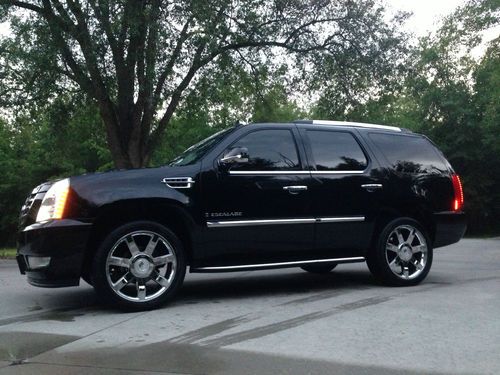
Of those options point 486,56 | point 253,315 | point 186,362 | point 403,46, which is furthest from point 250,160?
point 486,56

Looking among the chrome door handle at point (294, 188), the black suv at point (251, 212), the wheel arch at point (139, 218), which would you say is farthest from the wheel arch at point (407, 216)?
the wheel arch at point (139, 218)

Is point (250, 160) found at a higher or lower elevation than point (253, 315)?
higher

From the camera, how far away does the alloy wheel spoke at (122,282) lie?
5.64 meters

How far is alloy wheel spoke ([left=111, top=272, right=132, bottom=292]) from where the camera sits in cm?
564

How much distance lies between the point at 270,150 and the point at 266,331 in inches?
89.4

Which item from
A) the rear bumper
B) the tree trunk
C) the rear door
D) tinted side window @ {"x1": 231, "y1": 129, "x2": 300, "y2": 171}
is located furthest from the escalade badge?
the tree trunk

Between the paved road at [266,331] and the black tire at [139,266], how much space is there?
0.17 meters

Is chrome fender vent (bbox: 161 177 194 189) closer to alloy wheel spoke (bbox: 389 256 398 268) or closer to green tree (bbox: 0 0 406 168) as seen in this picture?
alloy wheel spoke (bbox: 389 256 398 268)

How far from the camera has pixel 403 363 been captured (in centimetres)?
402

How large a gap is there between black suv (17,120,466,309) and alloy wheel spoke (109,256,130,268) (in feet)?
0.05

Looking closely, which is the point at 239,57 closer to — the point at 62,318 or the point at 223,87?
the point at 223,87

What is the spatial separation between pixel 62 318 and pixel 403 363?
3.19m

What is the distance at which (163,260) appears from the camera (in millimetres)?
5809

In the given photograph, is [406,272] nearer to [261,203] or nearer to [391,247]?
[391,247]
